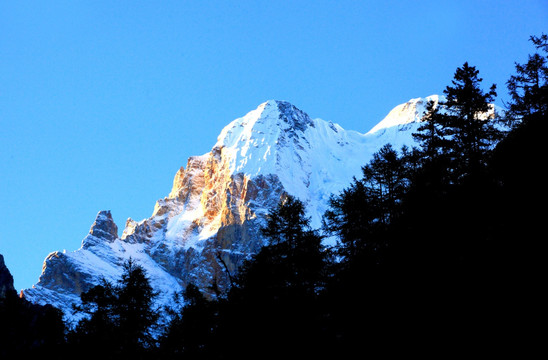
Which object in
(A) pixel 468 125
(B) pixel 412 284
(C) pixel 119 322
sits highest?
(A) pixel 468 125

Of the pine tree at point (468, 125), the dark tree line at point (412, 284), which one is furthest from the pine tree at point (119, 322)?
the pine tree at point (468, 125)

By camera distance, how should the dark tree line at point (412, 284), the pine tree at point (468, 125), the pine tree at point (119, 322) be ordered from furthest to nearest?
the pine tree at point (468, 125) → the pine tree at point (119, 322) → the dark tree line at point (412, 284)

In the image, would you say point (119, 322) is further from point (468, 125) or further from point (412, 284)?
point (468, 125)

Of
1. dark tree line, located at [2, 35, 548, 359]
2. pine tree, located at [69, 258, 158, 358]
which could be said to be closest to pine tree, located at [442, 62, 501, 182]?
dark tree line, located at [2, 35, 548, 359]

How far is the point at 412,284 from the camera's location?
47.4 feet

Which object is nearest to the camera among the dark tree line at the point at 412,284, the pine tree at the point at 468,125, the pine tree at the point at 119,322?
the dark tree line at the point at 412,284

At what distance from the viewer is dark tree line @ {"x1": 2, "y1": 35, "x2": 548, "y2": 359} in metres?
12.3

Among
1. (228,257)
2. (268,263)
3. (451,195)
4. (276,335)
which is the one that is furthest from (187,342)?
(228,257)

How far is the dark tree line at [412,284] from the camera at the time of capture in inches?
483

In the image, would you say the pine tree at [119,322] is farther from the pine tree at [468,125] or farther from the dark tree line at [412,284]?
the pine tree at [468,125]

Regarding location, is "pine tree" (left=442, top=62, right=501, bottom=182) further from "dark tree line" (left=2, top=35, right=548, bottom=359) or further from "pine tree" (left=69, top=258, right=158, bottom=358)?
"pine tree" (left=69, top=258, right=158, bottom=358)

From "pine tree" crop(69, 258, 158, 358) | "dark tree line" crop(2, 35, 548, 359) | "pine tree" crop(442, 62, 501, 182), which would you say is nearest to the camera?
"dark tree line" crop(2, 35, 548, 359)

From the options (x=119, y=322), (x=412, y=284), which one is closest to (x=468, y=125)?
(x=412, y=284)

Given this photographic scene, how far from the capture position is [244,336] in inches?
562
